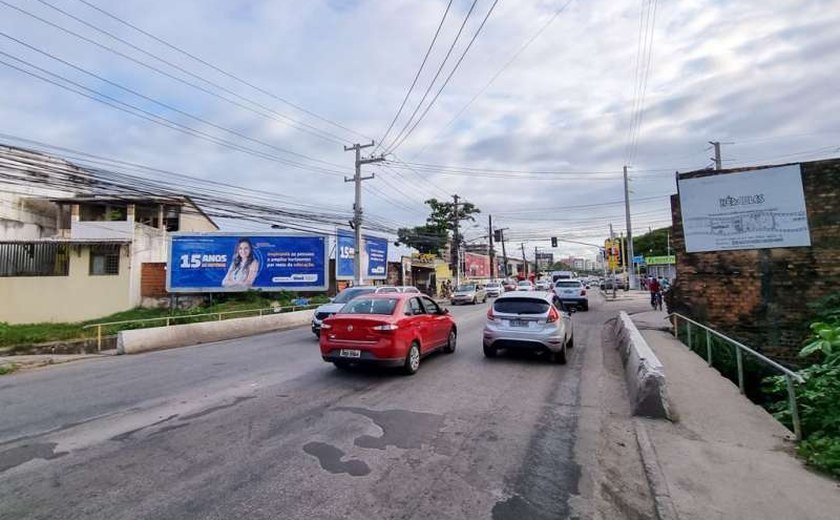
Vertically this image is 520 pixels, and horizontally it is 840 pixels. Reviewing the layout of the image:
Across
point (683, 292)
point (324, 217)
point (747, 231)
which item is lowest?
point (683, 292)

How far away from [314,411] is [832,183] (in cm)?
1240

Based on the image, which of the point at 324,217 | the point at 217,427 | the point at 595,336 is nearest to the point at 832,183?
the point at 595,336

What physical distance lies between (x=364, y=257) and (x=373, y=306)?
2590 cm

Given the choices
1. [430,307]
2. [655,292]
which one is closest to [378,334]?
[430,307]

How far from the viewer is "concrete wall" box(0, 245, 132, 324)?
23797 mm

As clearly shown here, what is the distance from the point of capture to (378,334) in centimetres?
847

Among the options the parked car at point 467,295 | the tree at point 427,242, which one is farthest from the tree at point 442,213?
the parked car at point 467,295

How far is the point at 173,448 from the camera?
500 cm

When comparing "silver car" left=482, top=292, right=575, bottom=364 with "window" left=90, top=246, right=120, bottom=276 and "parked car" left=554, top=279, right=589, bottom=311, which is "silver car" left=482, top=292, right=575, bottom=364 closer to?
"parked car" left=554, top=279, right=589, bottom=311

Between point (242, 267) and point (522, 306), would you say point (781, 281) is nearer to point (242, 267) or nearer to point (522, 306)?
point (522, 306)

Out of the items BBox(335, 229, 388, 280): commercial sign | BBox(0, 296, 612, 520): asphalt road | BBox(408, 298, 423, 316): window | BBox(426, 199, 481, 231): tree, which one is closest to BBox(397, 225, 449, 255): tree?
BBox(426, 199, 481, 231): tree

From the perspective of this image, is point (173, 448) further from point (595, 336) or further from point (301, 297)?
point (301, 297)

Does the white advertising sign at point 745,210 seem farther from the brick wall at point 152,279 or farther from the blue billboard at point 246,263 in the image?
the brick wall at point 152,279

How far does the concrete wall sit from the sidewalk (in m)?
27.0
